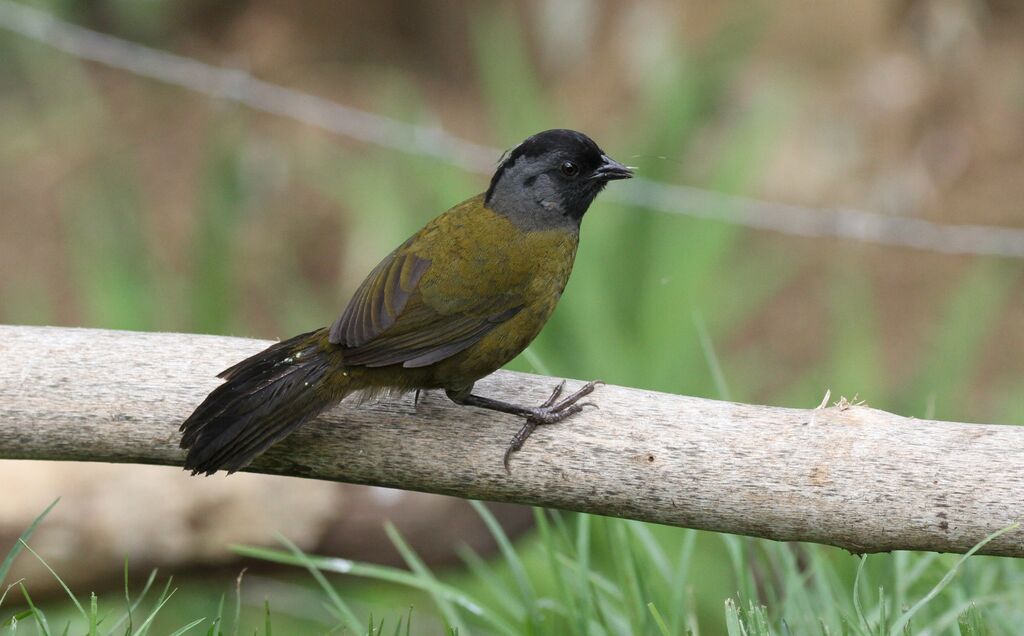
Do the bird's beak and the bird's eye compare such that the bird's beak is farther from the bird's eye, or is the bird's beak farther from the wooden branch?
the wooden branch

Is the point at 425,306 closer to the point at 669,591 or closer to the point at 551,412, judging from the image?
the point at 551,412

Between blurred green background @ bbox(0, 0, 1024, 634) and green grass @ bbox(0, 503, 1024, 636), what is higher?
blurred green background @ bbox(0, 0, 1024, 634)

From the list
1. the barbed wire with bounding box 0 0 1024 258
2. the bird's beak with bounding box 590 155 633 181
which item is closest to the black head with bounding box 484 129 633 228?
the bird's beak with bounding box 590 155 633 181

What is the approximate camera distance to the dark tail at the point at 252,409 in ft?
8.78

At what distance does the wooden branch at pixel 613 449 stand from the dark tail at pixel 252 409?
0.12 metres

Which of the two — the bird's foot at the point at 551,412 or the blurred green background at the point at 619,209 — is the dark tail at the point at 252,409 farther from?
the blurred green background at the point at 619,209

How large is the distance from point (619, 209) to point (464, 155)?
1.29 metres

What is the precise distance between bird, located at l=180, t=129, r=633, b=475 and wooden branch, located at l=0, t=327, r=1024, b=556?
0.08 m

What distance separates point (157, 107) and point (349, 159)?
2.01 m

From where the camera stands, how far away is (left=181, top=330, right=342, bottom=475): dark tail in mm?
2676

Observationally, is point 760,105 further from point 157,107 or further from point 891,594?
point 157,107

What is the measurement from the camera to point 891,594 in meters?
3.32

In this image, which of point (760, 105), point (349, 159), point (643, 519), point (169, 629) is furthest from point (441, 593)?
point (349, 159)

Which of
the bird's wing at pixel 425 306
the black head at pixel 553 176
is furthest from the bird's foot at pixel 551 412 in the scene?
the black head at pixel 553 176
